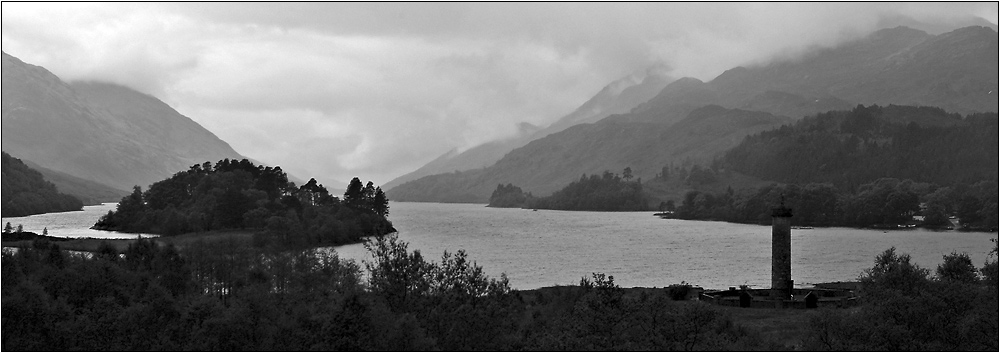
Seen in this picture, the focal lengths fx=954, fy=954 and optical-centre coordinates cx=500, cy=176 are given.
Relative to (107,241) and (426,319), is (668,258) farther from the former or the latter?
(426,319)

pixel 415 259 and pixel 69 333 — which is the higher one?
pixel 415 259

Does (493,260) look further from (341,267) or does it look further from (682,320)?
(682,320)

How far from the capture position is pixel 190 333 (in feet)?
186

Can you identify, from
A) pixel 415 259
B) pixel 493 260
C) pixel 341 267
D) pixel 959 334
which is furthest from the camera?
pixel 493 260

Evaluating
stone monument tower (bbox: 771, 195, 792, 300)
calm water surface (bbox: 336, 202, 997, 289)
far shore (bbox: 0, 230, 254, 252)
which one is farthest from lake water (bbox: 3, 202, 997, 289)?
far shore (bbox: 0, 230, 254, 252)

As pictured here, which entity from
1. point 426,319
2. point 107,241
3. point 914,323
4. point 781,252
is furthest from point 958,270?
point 107,241

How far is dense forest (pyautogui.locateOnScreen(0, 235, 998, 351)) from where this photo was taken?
2093 inches

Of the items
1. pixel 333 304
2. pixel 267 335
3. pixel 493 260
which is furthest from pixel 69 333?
pixel 493 260

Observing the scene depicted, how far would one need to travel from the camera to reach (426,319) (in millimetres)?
56688

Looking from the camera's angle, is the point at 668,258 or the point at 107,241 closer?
the point at 668,258

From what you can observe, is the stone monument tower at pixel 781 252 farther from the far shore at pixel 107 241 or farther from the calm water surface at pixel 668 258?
the far shore at pixel 107 241

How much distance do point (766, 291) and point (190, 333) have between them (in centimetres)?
5888

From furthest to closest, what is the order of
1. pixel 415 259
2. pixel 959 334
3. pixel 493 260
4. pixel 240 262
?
1. pixel 493 260
2. pixel 240 262
3. pixel 415 259
4. pixel 959 334

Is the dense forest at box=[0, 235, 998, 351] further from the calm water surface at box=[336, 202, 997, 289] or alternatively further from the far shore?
the far shore
